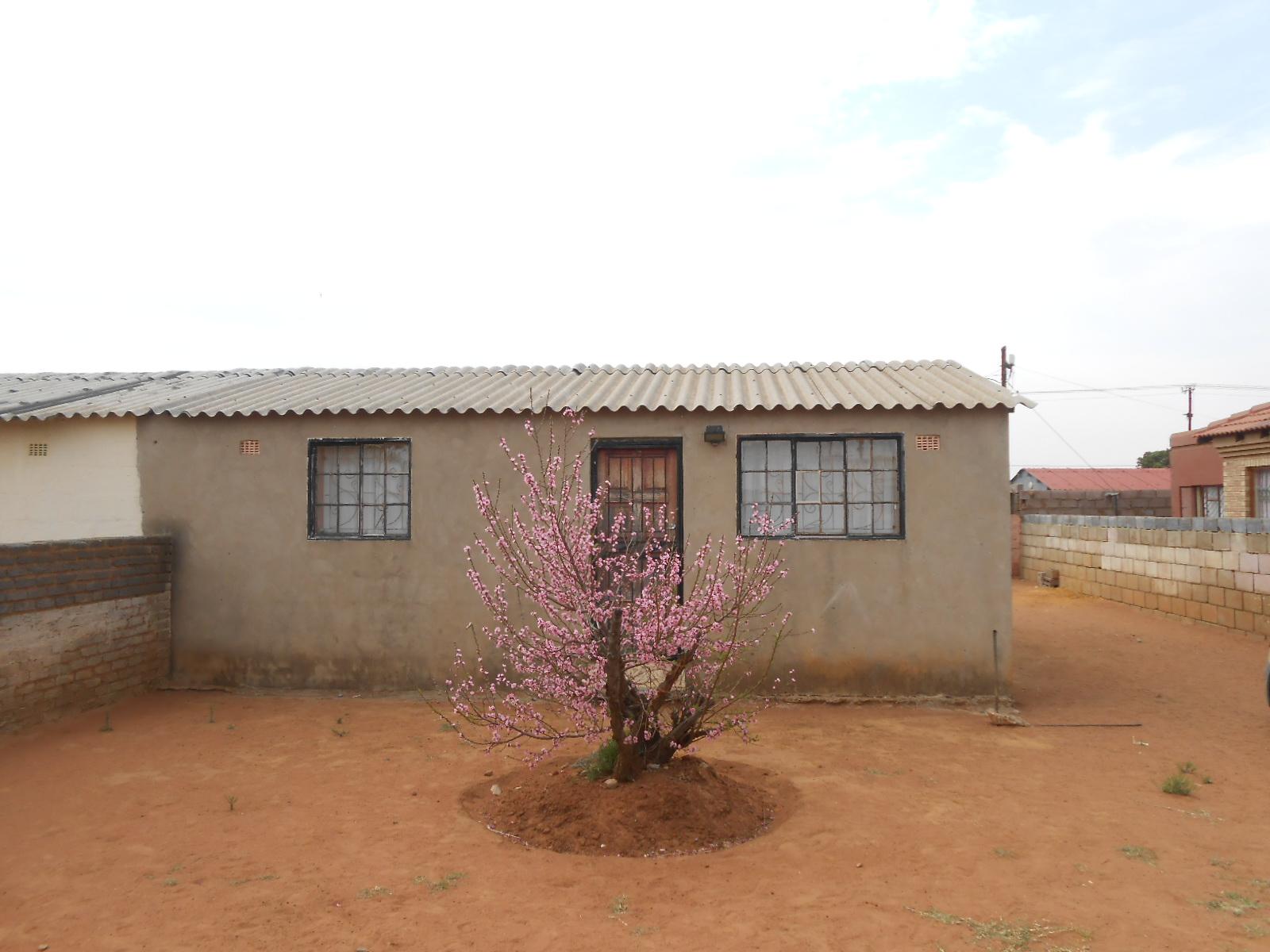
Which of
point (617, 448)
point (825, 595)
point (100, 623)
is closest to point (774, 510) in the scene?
point (825, 595)

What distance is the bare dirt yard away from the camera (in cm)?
402

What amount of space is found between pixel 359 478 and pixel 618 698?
16.2 ft

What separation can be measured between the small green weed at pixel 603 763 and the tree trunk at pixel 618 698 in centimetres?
12

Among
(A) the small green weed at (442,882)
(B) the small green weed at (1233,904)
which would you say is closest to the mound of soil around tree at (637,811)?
(A) the small green weed at (442,882)

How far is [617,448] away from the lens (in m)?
8.87

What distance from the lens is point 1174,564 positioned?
13.0 m

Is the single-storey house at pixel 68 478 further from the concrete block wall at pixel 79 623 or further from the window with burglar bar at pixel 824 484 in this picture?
the window with burglar bar at pixel 824 484

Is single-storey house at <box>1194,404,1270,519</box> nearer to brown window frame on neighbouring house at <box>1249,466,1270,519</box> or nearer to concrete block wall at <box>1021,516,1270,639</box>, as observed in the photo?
brown window frame on neighbouring house at <box>1249,466,1270,519</box>

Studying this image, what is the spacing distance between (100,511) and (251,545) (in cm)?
176

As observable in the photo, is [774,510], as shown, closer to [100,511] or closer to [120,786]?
[120,786]

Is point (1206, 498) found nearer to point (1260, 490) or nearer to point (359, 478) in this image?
point (1260, 490)

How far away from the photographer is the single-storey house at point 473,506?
8.41 m

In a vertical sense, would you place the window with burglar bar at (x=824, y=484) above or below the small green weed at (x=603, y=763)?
above

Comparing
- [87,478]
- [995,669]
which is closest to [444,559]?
[87,478]
